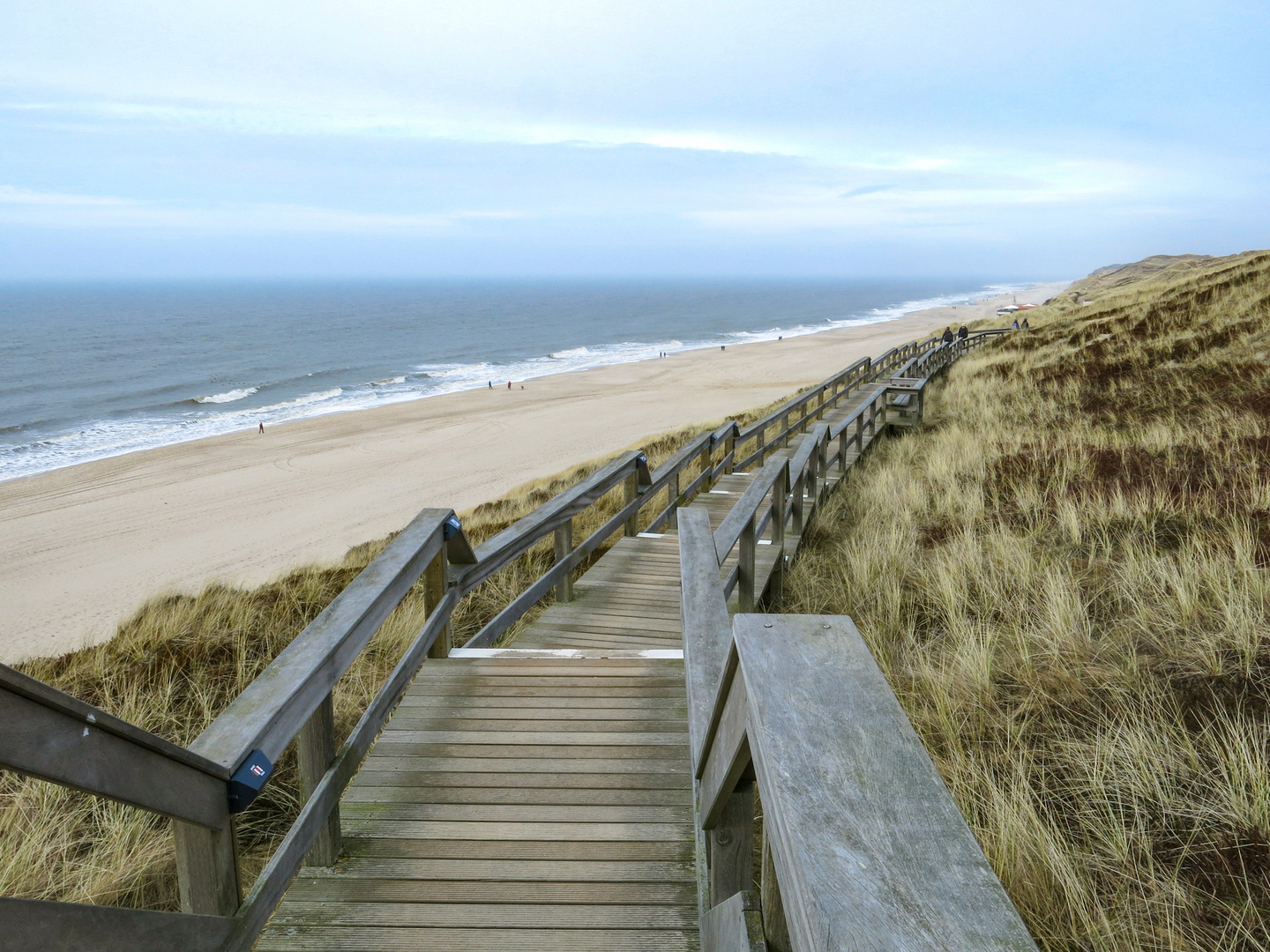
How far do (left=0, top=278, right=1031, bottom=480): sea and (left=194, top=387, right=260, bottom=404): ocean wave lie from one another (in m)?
0.17

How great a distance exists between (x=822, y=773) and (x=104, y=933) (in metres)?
1.22

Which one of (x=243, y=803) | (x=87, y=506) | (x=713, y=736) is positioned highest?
(x=713, y=736)

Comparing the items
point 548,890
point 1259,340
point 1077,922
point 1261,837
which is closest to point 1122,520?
point 1261,837

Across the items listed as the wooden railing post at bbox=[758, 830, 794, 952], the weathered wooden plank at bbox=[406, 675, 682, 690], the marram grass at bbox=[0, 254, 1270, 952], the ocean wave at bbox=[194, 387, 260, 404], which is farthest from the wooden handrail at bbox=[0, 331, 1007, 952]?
the ocean wave at bbox=[194, 387, 260, 404]

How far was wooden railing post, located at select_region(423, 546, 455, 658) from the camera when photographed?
3.75m

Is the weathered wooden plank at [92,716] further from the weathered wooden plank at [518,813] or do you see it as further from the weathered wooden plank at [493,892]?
the weathered wooden plank at [518,813]

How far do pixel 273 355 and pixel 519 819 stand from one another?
2484 inches

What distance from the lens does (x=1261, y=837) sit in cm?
229

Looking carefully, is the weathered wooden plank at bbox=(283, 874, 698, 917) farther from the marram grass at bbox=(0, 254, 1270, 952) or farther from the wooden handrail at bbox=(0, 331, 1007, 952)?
the marram grass at bbox=(0, 254, 1270, 952)

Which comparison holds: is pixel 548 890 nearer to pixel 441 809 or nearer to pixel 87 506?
pixel 441 809

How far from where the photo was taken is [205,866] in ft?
5.64

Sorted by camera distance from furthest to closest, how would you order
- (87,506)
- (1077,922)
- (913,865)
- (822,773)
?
(87,506)
(1077,922)
(822,773)
(913,865)

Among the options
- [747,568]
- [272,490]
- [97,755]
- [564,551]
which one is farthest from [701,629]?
[272,490]

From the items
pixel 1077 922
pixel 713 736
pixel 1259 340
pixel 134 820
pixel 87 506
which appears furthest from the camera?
pixel 87 506
